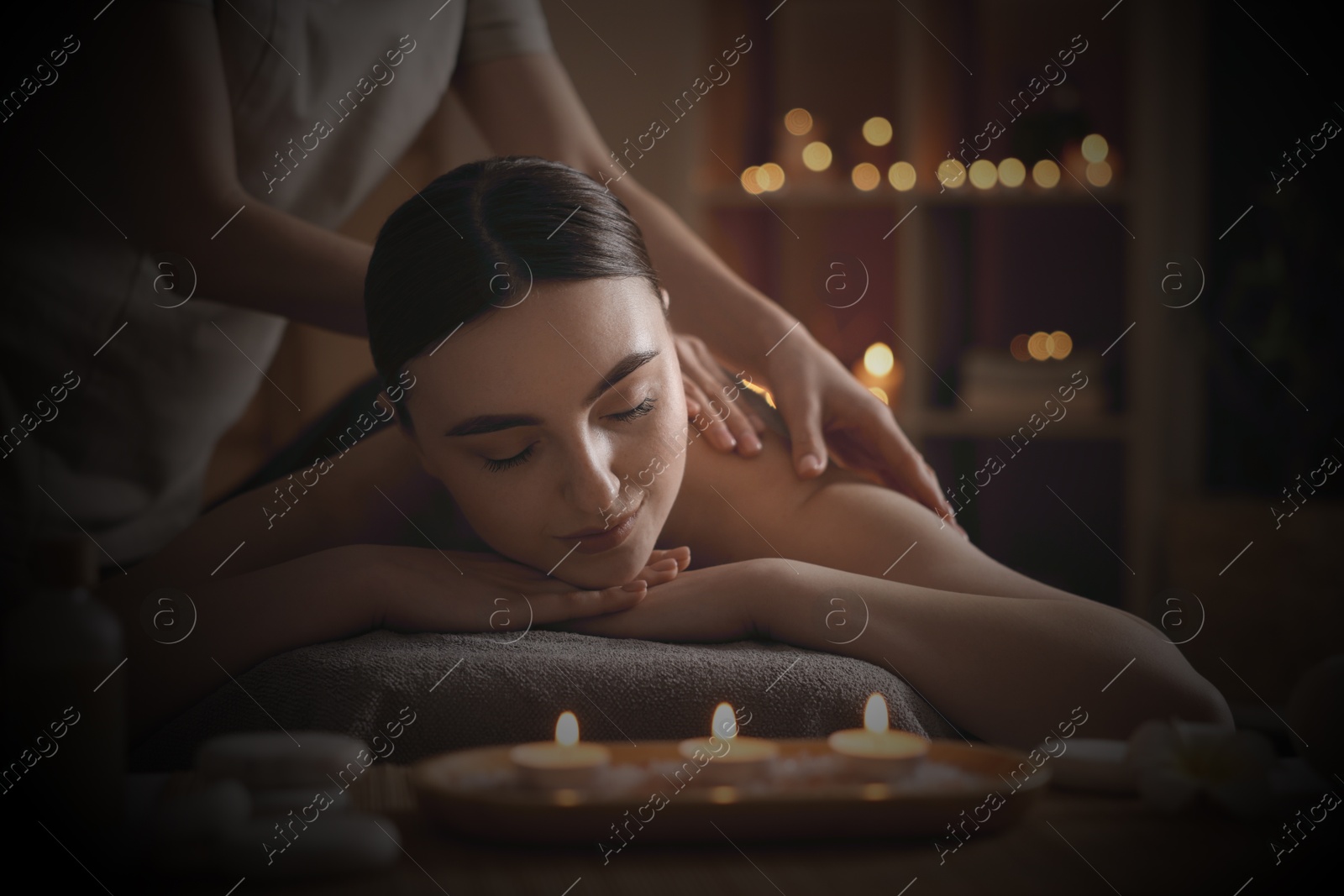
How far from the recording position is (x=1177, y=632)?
1.37m

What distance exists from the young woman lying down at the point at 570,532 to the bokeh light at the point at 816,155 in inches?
20.5

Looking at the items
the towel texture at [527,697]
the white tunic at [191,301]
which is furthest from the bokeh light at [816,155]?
the towel texture at [527,697]

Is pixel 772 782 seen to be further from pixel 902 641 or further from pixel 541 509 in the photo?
pixel 541 509

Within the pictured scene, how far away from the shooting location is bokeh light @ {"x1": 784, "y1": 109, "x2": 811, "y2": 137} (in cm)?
137

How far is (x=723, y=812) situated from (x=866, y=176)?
998 millimetres

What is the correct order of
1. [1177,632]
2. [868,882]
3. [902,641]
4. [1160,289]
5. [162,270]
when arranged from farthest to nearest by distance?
1. [1160,289]
2. [1177,632]
3. [162,270]
4. [902,641]
5. [868,882]

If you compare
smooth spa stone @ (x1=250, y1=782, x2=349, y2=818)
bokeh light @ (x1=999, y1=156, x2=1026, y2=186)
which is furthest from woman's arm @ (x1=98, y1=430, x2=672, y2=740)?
bokeh light @ (x1=999, y1=156, x2=1026, y2=186)

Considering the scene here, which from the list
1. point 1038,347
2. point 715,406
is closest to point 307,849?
point 715,406

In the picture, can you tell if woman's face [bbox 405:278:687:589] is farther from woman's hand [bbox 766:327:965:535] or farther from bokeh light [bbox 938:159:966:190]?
bokeh light [bbox 938:159:966:190]

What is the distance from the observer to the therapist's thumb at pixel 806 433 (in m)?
0.96

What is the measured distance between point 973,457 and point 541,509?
55 centimetres

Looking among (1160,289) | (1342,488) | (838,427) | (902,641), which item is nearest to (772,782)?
(902,641)

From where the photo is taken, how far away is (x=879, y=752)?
622 millimetres

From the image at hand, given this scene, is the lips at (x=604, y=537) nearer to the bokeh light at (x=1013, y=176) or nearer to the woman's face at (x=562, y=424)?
the woman's face at (x=562, y=424)
